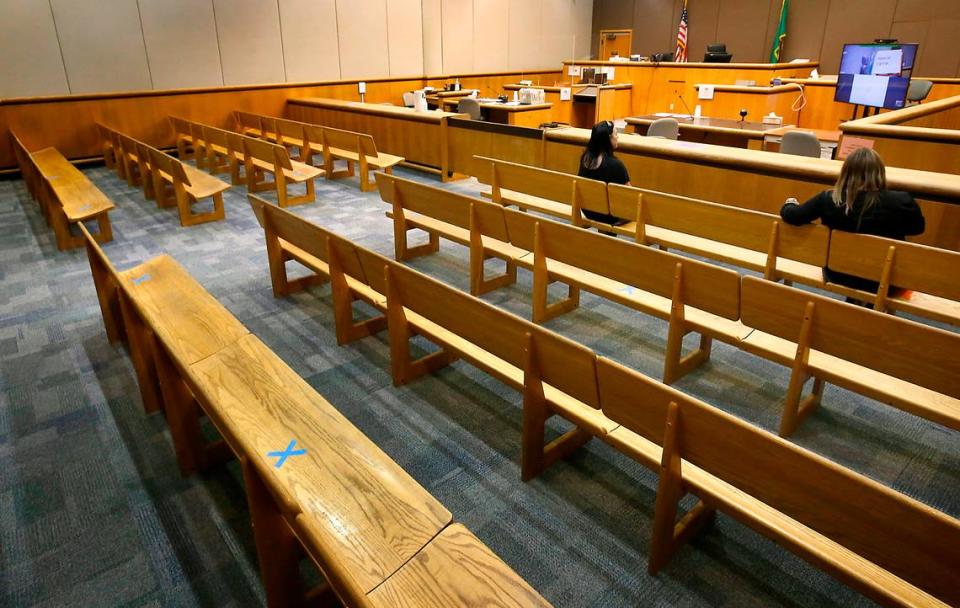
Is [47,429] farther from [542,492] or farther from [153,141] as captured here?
[153,141]

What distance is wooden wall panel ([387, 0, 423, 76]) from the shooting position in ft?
37.2

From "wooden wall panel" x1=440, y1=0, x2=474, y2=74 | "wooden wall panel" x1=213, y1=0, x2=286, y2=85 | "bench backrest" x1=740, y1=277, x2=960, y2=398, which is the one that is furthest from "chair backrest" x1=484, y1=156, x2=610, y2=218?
"wooden wall panel" x1=440, y1=0, x2=474, y2=74

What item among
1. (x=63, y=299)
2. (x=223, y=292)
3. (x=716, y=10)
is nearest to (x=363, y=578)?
(x=223, y=292)

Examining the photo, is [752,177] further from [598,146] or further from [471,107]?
[471,107]

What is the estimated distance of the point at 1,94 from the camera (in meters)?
8.05

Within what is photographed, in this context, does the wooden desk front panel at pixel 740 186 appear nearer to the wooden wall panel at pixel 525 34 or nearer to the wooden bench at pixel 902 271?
the wooden bench at pixel 902 271

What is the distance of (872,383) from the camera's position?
2225 mm

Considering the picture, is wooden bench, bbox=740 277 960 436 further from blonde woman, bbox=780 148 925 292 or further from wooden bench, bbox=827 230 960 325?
blonde woman, bbox=780 148 925 292

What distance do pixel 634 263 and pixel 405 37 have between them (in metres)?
10.4

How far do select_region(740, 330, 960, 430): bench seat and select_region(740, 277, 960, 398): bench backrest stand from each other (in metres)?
0.16

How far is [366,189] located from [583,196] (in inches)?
142

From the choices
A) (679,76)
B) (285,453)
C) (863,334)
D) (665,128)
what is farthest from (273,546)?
(679,76)

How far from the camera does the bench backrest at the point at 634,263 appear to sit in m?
2.45

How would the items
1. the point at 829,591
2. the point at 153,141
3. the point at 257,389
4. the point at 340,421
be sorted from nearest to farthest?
the point at 829,591 → the point at 340,421 → the point at 257,389 → the point at 153,141
